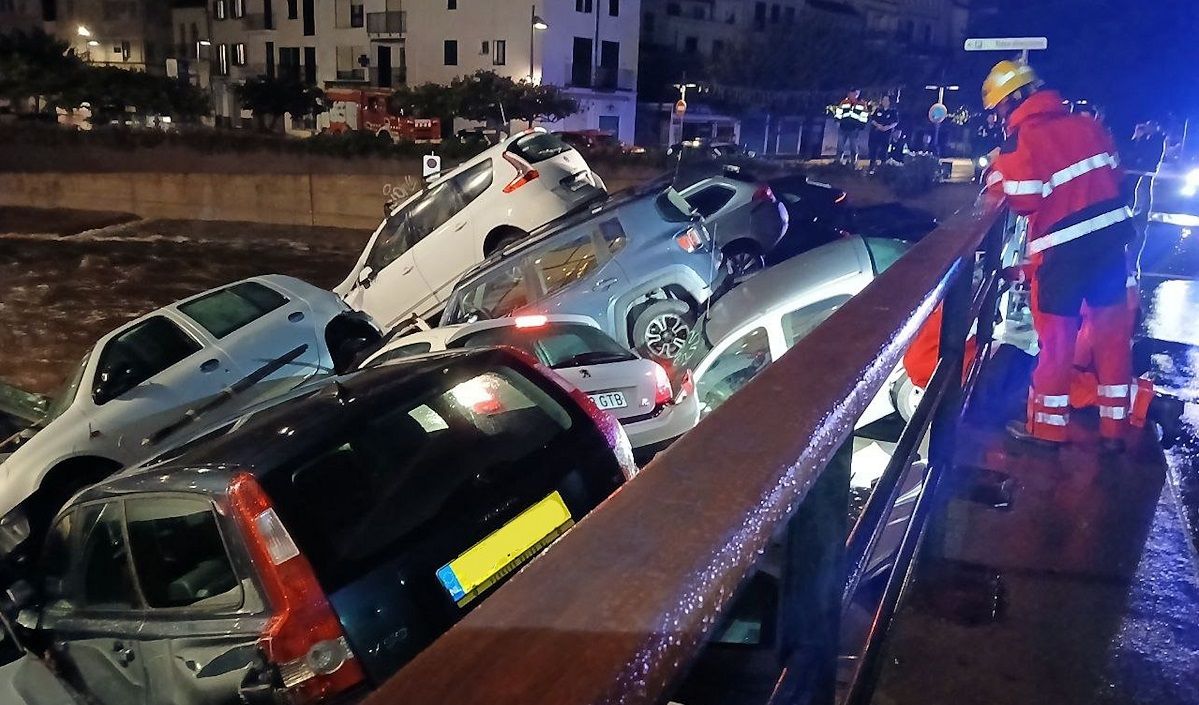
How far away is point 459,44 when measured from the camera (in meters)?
44.2

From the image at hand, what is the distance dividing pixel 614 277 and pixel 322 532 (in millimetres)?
5513

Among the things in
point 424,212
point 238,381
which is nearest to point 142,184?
point 424,212

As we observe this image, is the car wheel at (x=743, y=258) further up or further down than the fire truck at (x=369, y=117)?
further down

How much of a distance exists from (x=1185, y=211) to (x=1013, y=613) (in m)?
10.6

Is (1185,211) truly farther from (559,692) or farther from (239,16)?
(239,16)

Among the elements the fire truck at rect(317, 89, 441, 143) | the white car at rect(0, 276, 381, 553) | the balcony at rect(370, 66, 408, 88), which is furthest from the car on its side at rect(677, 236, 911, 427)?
the balcony at rect(370, 66, 408, 88)

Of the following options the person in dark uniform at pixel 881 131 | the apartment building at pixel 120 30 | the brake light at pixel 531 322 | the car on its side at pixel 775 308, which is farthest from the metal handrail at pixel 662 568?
the apartment building at pixel 120 30

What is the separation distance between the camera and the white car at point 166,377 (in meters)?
6.77

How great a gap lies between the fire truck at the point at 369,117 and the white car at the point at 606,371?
30133mm

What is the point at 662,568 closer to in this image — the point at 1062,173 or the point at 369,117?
the point at 1062,173

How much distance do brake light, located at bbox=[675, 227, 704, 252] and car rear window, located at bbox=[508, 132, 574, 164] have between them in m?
2.83

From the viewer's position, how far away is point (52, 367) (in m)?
12.6

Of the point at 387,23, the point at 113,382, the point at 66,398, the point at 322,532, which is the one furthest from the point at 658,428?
the point at 387,23

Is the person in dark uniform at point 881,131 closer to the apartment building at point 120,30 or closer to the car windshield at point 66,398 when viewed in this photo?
the car windshield at point 66,398
